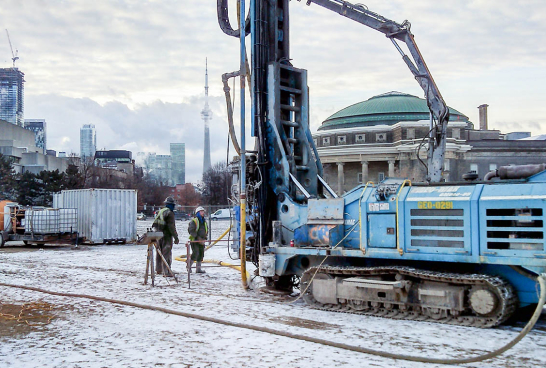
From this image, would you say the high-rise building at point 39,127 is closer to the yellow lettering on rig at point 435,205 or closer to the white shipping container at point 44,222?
the white shipping container at point 44,222

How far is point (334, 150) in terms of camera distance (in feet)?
242

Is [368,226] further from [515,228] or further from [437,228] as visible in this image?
[515,228]

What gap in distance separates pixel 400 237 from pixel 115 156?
154 m

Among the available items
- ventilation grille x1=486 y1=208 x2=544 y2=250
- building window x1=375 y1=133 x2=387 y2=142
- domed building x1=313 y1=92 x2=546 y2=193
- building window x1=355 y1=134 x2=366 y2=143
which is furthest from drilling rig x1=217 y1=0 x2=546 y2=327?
building window x1=355 y1=134 x2=366 y2=143

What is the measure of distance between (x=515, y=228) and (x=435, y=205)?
123cm

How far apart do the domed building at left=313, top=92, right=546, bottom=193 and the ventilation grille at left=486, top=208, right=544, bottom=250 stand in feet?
189

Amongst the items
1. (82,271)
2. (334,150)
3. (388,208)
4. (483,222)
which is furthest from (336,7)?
(334,150)

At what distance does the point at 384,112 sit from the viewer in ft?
262

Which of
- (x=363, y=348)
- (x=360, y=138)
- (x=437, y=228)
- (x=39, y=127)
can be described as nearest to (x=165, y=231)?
(x=437, y=228)

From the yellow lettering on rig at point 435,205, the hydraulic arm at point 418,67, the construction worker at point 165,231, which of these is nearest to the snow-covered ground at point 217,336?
the yellow lettering on rig at point 435,205

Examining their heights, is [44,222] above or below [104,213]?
below

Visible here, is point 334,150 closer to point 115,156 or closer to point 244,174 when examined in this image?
point 244,174

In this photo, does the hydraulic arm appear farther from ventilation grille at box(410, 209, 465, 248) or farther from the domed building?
the domed building

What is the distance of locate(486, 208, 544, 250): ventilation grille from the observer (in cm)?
769
